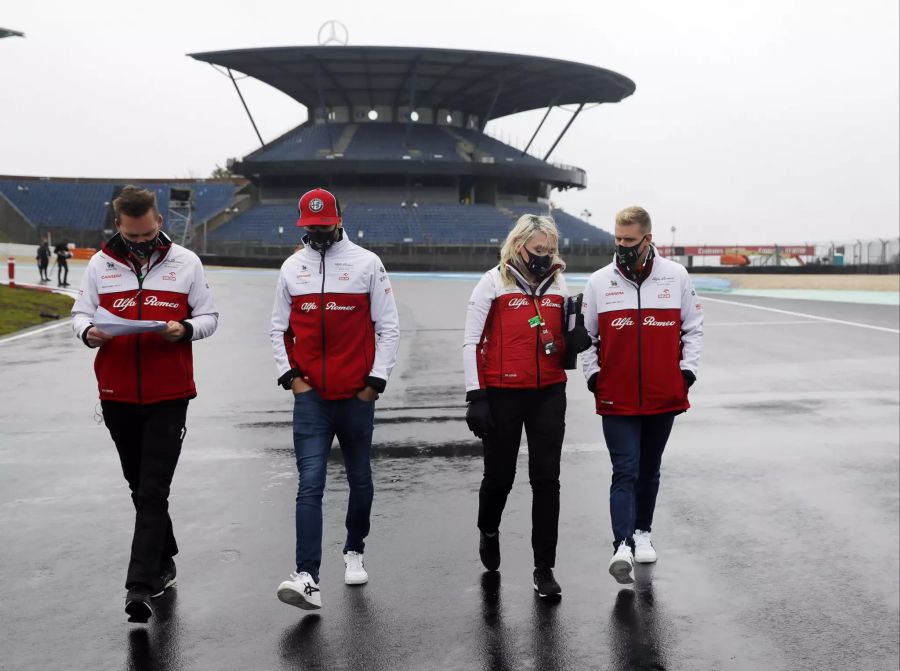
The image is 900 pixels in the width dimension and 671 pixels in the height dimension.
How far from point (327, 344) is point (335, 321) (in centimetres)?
12

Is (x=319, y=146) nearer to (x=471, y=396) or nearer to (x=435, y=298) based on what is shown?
(x=435, y=298)

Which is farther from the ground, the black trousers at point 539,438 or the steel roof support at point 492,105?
the steel roof support at point 492,105

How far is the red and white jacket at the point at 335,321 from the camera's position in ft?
15.2

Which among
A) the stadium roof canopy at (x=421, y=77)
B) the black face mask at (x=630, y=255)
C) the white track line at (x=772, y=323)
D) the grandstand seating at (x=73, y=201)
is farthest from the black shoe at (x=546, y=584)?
the grandstand seating at (x=73, y=201)

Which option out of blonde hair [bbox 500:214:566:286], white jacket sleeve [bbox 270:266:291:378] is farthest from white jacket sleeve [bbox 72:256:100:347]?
blonde hair [bbox 500:214:566:286]

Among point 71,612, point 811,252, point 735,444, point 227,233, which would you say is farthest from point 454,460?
point 227,233

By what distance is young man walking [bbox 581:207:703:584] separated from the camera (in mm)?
4910

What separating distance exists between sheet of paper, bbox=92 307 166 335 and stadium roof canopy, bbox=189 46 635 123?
61494 mm

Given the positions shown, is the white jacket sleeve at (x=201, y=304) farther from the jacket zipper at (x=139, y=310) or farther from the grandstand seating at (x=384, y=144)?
the grandstand seating at (x=384, y=144)

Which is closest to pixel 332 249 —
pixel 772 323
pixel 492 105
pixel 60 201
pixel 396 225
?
pixel 772 323

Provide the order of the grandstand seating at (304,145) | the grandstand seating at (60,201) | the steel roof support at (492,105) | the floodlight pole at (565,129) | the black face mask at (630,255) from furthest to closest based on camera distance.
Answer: the floodlight pole at (565,129)
the grandstand seating at (60,201)
the grandstand seating at (304,145)
the steel roof support at (492,105)
the black face mask at (630,255)

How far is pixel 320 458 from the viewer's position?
4625mm

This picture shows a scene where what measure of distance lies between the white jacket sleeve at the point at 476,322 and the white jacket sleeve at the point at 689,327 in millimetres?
1038

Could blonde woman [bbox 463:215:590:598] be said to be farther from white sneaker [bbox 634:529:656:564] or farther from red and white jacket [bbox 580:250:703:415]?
white sneaker [bbox 634:529:656:564]
